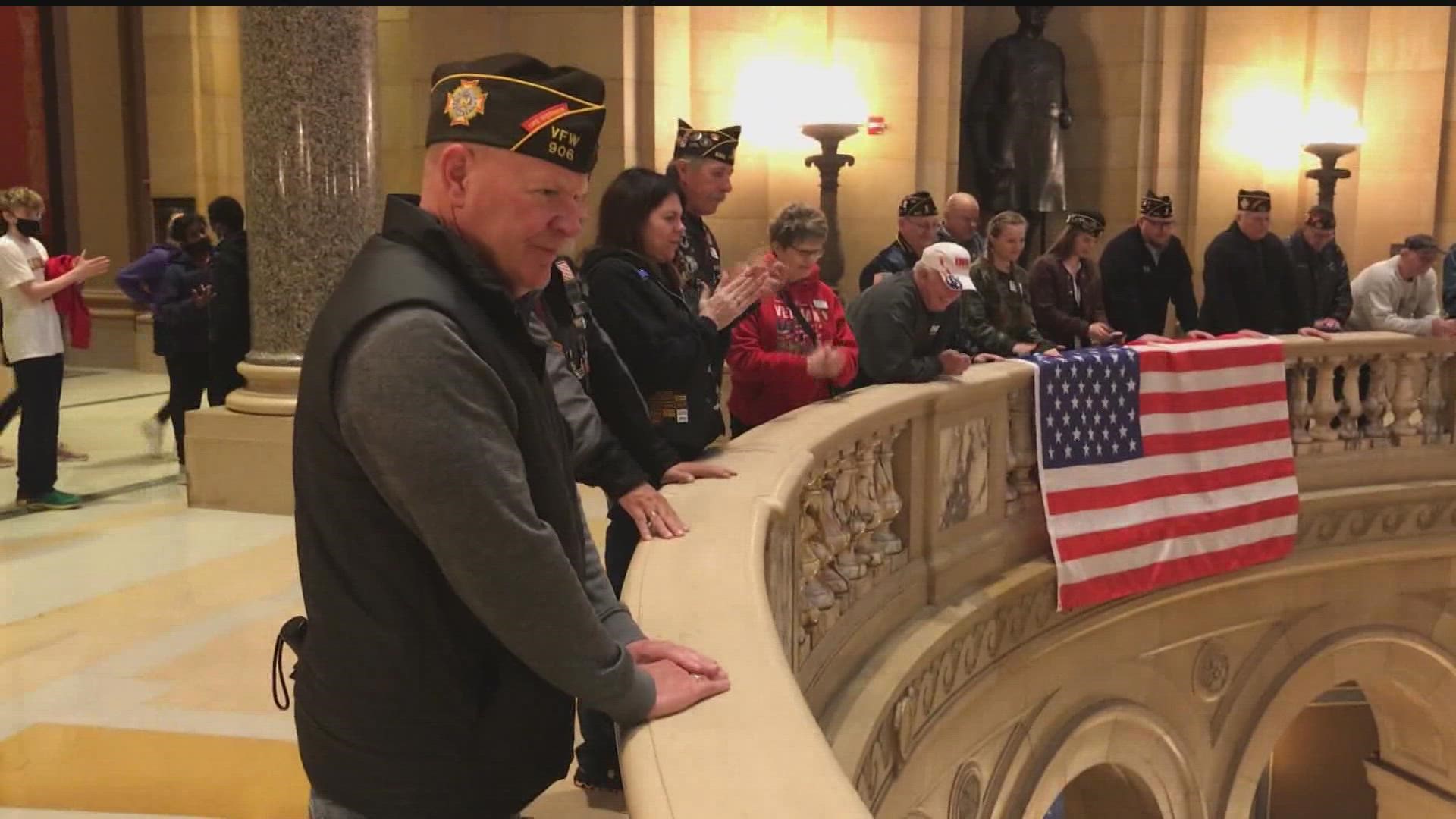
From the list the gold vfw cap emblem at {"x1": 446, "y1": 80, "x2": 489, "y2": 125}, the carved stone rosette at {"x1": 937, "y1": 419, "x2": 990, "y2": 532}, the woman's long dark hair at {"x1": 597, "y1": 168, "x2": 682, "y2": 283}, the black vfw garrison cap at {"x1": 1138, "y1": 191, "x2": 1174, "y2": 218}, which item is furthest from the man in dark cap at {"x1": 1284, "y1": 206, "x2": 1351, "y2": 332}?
the gold vfw cap emblem at {"x1": 446, "y1": 80, "x2": 489, "y2": 125}

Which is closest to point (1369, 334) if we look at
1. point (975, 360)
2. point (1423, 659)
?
point (1423, 659)

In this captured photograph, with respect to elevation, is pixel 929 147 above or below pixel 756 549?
above

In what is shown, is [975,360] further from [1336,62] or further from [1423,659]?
[1336,62]

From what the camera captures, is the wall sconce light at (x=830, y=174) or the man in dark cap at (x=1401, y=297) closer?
the man in dark cap at (x=1401, y=297)

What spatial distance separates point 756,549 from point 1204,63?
1111 cm

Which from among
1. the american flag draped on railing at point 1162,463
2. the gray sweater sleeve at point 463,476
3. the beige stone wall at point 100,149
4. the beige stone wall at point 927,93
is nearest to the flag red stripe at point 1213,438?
the american flag draped on railing at point 1162,463

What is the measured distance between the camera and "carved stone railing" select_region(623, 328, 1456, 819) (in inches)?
73.5

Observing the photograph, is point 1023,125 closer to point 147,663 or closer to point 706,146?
point 706,146

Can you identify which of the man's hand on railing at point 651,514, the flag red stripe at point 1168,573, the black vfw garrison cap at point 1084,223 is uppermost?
the black vfw garrison cap at point 1084,223

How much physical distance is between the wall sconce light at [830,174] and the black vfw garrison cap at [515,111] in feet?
24.6

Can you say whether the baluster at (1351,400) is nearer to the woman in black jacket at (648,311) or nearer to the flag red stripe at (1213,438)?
the flag red stripe at (1213,438)

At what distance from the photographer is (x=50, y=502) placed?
23.9 ft

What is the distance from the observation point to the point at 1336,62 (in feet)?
40.8

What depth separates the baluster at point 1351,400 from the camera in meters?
8.58
